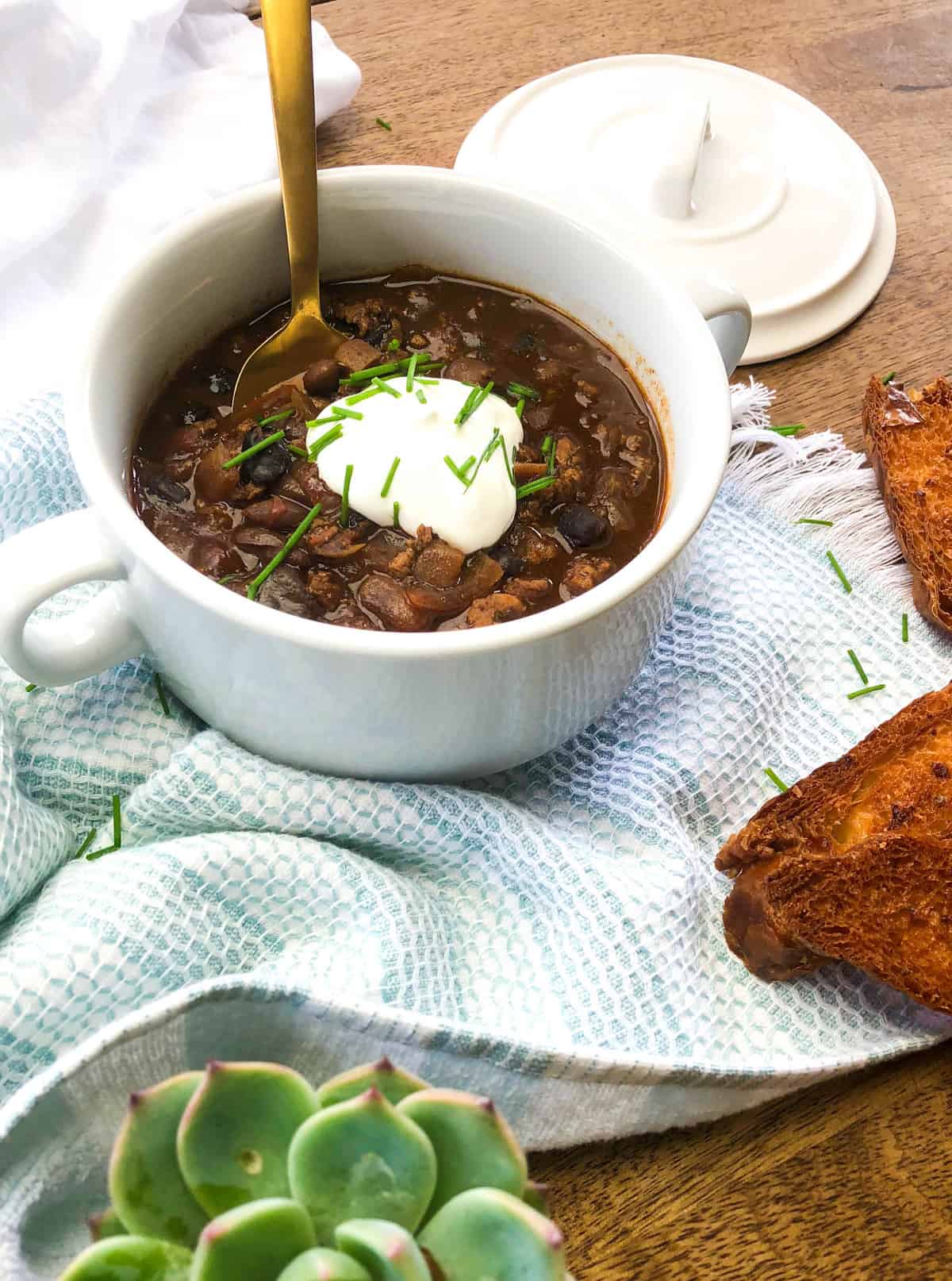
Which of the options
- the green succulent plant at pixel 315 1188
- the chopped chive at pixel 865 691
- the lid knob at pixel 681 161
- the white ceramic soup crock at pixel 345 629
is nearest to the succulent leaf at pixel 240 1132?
the green succulent plant at pixel 315 1188

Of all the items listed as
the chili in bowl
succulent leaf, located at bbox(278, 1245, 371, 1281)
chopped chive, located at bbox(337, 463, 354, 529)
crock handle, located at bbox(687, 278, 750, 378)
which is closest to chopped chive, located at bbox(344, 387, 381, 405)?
the chili in bowl

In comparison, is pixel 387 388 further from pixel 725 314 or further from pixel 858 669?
pixel 858 669

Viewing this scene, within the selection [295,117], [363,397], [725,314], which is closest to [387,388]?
[363,397]

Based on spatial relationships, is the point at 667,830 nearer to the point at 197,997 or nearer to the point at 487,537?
the point at 487,537

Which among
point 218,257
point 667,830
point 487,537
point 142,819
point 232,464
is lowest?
point 667,830

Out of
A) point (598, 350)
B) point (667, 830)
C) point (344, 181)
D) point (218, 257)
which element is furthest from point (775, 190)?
point (667, 830)

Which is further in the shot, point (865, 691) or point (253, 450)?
point (865, 691)
